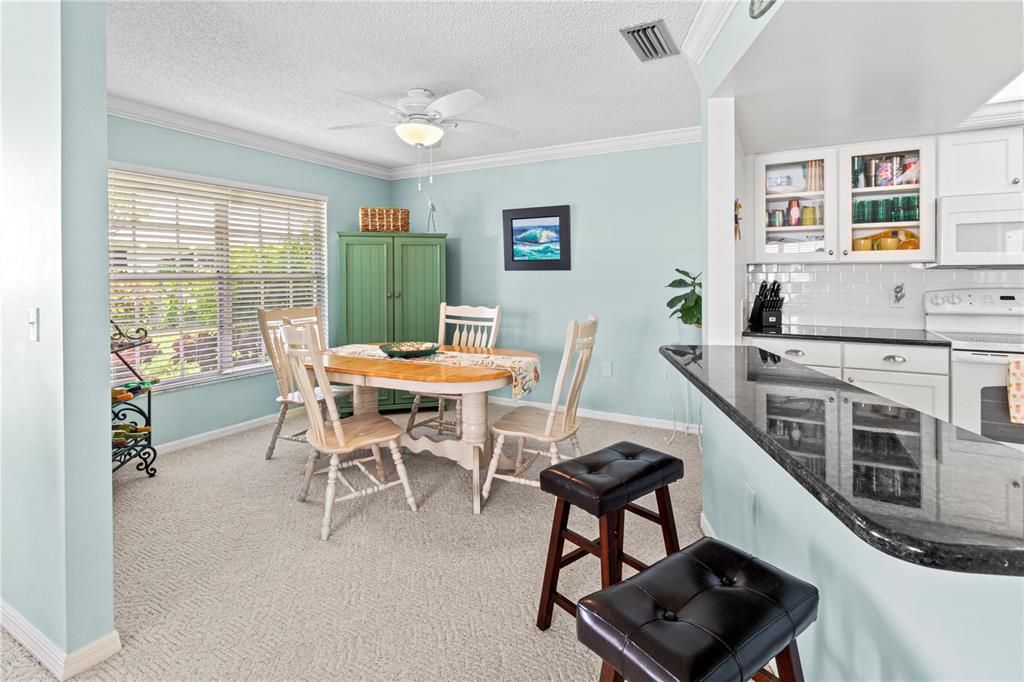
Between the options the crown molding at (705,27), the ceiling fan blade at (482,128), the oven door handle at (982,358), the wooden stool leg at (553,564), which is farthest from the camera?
the ceiling fan blade at (482,128)

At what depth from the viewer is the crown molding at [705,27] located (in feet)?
7.05

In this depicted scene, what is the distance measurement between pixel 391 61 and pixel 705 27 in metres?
1.58

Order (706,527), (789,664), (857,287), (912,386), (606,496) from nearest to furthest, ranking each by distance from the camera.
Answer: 1. (789,664)
2. (606,496)
3. (706,527)
4. (912,386)
5. (857,287)

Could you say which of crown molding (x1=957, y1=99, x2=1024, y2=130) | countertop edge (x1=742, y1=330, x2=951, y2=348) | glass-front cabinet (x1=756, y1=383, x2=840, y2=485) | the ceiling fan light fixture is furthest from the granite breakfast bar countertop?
the ceiling fan light fixture

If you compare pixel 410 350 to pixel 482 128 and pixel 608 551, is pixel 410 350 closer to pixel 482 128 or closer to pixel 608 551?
pixel 482 128

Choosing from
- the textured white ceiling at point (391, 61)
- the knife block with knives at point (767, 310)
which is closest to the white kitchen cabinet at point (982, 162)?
the knife block with knives at point (767, 310)

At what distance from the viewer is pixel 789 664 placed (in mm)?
991

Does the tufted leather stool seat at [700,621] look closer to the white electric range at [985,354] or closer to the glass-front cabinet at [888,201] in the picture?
the white electric range at [985,354]

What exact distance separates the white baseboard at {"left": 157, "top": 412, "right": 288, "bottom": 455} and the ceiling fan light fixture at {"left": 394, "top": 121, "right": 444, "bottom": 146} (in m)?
2.73

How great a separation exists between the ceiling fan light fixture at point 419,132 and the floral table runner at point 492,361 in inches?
51.9

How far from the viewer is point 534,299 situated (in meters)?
4.99

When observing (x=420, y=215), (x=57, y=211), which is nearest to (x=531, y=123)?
(x=420, y=215)

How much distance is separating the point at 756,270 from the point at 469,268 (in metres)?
2.67

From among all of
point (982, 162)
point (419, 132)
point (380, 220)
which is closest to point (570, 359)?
point (419, 132)
